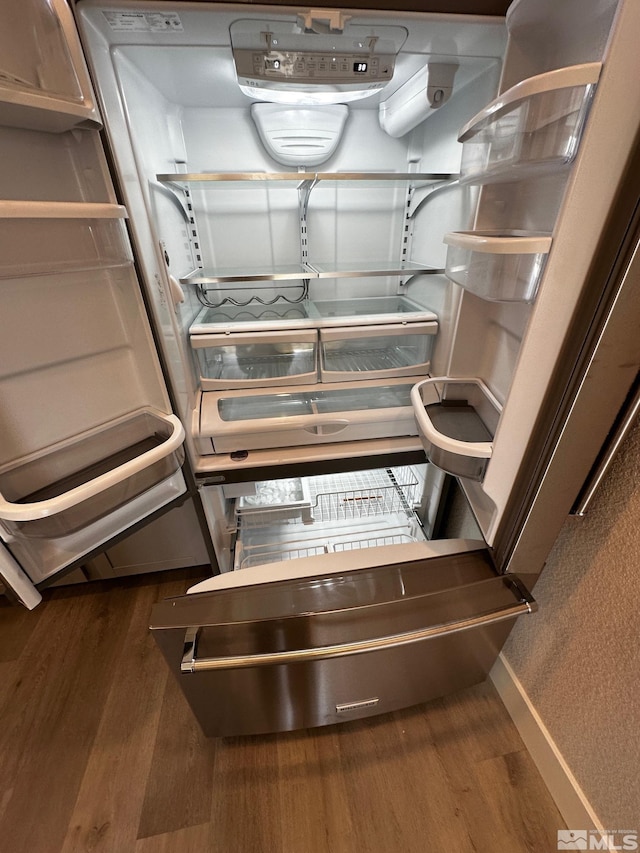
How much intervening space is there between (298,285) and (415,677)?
1.47 metres

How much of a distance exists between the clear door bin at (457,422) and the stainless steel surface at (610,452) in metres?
0.19

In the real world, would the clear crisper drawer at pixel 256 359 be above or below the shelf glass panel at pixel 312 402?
above

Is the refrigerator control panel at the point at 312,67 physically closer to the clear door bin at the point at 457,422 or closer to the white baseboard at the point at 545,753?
the clear door bin at the point at 457,422

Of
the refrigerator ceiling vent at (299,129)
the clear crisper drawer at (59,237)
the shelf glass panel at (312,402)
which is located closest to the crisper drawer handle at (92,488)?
the shelf glass panel at (312,402)

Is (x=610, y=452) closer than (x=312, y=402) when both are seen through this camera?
Yes

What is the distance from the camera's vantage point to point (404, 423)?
4.02 ft

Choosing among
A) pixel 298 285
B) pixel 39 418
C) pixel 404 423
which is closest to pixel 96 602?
pixel 39 418

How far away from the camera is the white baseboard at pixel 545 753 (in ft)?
2.99

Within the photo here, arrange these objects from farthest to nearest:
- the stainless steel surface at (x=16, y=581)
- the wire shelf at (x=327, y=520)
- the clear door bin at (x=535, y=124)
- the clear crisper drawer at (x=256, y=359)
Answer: the wire shelf at (x=327, y=520) → the clear crisper drawer at (x=256, y=359) → the stainless steel surface at (x=16, y=581) → the clear door bin at (x=535, y=124)

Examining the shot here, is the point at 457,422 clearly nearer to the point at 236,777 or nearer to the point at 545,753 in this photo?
the point at 545,753

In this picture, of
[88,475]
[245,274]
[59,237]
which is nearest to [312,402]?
[245,274]

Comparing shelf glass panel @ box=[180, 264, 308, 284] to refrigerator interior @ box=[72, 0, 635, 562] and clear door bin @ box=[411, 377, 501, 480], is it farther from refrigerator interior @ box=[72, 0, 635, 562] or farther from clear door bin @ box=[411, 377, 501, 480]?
clear door bin @ box=[411, 377, 501, 480]

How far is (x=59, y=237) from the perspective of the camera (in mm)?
650

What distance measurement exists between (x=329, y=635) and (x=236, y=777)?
683 millimetres
